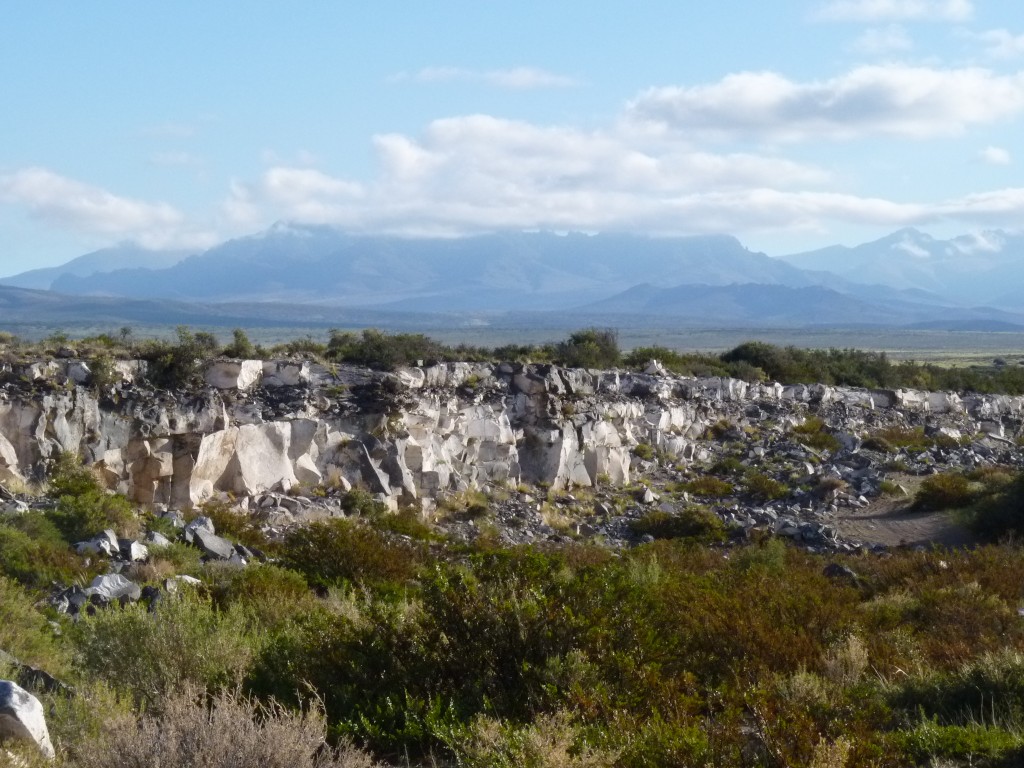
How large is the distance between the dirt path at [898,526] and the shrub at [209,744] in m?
15.5

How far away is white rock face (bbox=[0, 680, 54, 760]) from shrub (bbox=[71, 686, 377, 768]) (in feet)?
0.72

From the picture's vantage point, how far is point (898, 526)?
20.0 m

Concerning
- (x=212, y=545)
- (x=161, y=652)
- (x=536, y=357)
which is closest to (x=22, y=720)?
(x=161, y=652)

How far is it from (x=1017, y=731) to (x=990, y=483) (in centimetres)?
1755

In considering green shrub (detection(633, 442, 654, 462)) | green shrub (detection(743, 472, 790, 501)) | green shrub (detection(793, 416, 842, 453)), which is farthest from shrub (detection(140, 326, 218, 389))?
green shrub (detection(793, 416, 842, 453))

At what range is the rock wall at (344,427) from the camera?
15.7m

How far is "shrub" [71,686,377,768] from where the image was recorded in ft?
13.9

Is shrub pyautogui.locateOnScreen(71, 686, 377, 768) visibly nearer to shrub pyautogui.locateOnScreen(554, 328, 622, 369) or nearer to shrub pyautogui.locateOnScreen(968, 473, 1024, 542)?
shrub pyautogui.locateOnScreen(968, 473, 1024, 542)

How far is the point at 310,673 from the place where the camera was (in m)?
6.05

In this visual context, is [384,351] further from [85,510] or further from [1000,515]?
[1000,515]

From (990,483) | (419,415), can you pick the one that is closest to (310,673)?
(419,415)

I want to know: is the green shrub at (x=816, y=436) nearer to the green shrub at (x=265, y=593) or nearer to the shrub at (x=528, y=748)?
the green shrub at (x=265, y=593)

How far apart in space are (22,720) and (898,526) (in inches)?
721

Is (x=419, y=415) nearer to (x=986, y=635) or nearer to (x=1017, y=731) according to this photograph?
(x=986, y=635)
